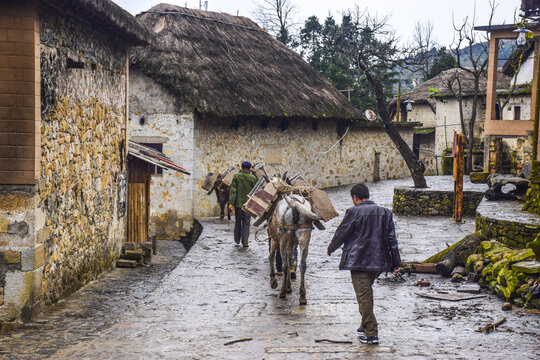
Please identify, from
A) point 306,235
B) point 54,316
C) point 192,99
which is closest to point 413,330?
point 306,235

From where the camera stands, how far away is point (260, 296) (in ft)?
29.5

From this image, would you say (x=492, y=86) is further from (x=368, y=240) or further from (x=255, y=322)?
(x=368, y=240)

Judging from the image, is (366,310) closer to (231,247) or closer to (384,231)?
(384,231)

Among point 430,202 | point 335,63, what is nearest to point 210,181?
point 430,202

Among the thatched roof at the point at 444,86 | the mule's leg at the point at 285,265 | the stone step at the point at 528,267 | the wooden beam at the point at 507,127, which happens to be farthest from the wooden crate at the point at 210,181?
the thatched roof at the point at 444,86

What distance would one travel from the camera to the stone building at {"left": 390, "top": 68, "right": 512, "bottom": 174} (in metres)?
38.0

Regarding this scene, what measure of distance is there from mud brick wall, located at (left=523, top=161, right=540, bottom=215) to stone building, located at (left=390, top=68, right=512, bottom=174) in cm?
2331

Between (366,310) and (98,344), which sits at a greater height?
(366,310)

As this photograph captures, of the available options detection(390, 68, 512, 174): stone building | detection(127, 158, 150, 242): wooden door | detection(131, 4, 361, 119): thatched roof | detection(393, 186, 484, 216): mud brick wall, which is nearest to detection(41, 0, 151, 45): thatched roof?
detection(127, 158, 150, 242): wooden door

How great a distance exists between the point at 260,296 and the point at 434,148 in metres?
34.3

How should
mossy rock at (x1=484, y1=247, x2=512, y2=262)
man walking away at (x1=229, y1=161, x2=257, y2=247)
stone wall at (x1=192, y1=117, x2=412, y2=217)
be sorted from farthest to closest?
stone wall at (x1=192, y1=117, x2=412, y2=217)
man walking away at (x1=229, y1=161, x2=257, y2=247)
mossy rock at (x1=484, y1=247, x2=512, y2=262)

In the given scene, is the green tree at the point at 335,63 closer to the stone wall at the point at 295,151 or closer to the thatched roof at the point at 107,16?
the stone wall at the point at 295,151

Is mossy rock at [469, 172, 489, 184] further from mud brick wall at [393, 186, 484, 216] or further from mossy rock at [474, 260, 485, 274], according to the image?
mossy rock at [474, 260, 485, 274]

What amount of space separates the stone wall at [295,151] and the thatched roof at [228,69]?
710 millimetres
